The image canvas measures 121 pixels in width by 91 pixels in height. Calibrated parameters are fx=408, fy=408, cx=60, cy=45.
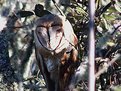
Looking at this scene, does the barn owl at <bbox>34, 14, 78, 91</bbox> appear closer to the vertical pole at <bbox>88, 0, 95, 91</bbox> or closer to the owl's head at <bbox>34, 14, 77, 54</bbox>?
the owl's head at <bbox>34, 14, 77, 54</bbox>

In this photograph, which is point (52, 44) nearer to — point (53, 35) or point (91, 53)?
point (53, 35)

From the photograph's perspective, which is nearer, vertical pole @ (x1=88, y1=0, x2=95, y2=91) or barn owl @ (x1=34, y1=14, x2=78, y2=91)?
vertical pole @ (x1=88, y1=0, x2=95, y2=91)

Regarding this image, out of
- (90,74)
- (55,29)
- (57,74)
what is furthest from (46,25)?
(90,74)

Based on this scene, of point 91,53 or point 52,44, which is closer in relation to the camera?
point 91,53

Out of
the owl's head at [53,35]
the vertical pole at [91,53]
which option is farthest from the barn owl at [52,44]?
the vertical pole at [91,53]

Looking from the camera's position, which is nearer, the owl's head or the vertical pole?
the vertical pole

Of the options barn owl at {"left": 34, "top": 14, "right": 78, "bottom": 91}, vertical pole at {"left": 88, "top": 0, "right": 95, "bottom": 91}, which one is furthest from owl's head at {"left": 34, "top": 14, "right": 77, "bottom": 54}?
vertical pole at {"left": 88, "top": 0, "right": 95, "bottom": 91}

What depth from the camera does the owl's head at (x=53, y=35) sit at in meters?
0.96

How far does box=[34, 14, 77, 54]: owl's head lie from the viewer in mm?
958

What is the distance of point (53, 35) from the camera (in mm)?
967

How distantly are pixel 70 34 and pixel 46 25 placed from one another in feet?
0.21

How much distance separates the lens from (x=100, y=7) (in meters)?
1.14

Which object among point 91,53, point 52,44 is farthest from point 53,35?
point 91,53

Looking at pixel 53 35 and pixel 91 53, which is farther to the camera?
pixel 53 35
